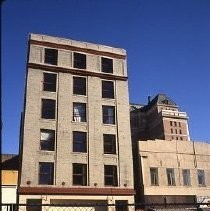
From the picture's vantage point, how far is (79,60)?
127 feet

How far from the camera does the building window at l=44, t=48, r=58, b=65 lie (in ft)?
122

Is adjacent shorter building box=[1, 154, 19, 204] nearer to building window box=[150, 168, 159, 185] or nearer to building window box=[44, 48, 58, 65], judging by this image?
building window box=[44, 48, 58, 65]

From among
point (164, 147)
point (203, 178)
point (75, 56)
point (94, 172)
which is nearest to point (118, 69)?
point (75, 56)

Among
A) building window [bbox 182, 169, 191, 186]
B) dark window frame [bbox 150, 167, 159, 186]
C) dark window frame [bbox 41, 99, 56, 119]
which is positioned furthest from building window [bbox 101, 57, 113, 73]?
building window [bbox 182, 169, 191, 186]

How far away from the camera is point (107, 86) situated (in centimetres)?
3847

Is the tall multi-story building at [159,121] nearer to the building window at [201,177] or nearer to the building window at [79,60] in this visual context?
the building window at [201,177]

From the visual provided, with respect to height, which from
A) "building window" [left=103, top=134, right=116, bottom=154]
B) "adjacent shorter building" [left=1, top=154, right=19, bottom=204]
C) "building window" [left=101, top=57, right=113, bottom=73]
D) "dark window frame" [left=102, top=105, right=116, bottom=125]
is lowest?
"adjacent shorter building" [left=1, top=154, right=19, bottom=204]

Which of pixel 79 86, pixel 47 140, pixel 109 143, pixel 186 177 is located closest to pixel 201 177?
pixel 186 177

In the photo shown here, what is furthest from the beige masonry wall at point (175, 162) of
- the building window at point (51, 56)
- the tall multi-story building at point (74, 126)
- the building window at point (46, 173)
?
the building window at point (51, 56)

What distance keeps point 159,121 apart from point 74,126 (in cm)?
6742

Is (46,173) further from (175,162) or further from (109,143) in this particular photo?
(175,162)

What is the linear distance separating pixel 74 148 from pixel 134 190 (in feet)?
25.5

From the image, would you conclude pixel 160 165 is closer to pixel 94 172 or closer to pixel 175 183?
pixel 175 183

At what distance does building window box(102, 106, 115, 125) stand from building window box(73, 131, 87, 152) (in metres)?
3.14
